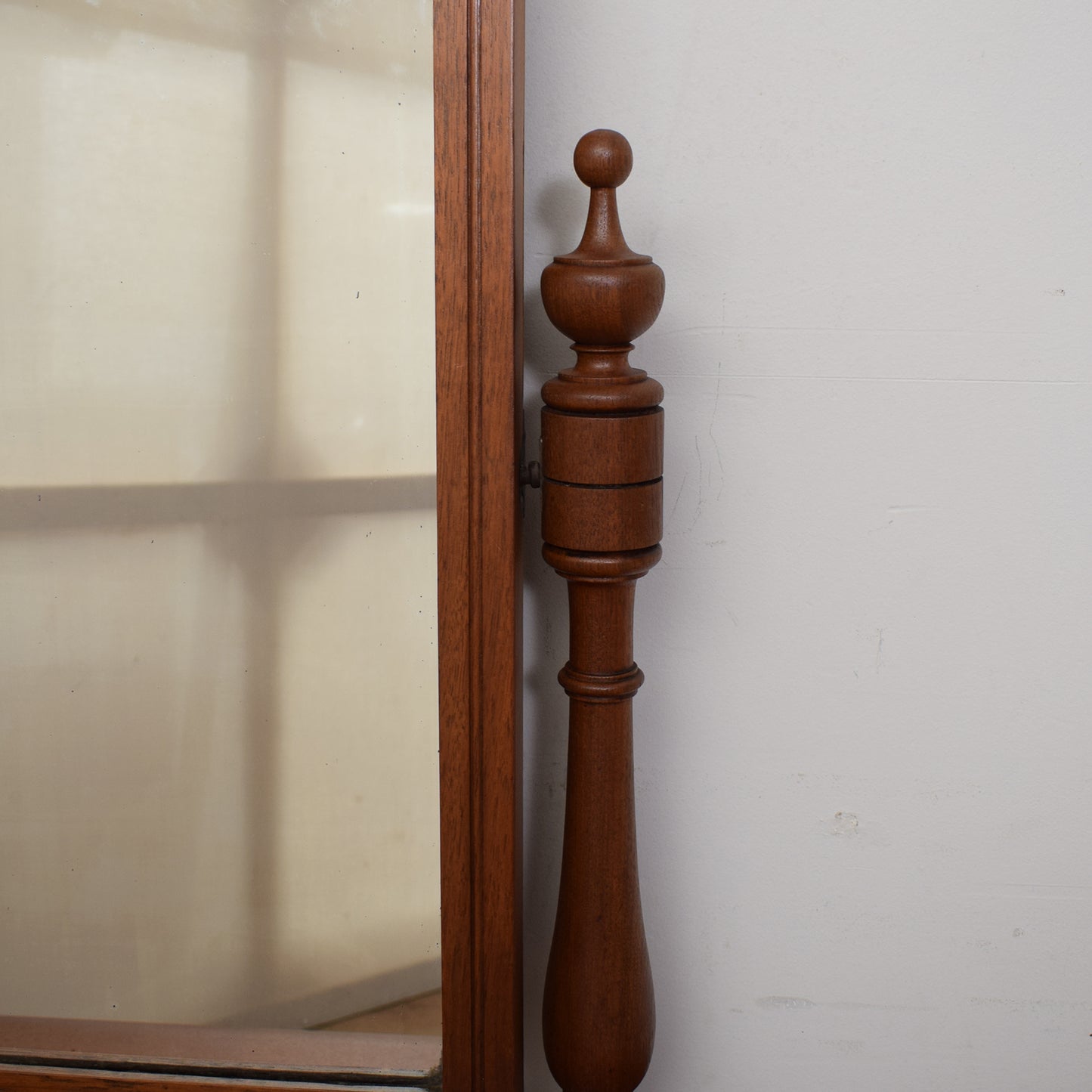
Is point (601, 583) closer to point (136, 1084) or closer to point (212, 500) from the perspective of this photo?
point (212, 500)

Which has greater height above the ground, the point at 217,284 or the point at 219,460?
the point at 217,284

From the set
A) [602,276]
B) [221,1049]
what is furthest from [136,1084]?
[602,276]

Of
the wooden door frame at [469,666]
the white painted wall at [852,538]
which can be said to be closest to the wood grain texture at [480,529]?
the wooden door frame at [469,666]

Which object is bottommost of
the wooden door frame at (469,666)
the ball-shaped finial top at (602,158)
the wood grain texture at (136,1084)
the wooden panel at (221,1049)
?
the wood grain texture at (136,1084)

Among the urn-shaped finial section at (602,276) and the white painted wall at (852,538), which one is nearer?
the urn-shaped finial section at (602,276)

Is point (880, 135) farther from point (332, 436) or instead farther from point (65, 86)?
point (65, 86)

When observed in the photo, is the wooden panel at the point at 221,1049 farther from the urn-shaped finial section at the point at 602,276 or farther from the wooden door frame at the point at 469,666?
the urn-shaped finial section at the point at 602,276

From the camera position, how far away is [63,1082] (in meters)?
0.73

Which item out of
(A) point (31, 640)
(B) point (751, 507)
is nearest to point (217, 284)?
(A) point (31, 640)

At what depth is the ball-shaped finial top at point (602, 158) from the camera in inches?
24.4

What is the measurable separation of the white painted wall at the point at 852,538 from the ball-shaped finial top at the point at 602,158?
4.4 inches

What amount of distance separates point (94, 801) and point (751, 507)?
52cm

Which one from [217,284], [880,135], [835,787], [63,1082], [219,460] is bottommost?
[63,1082]

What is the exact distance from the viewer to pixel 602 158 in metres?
0.62
